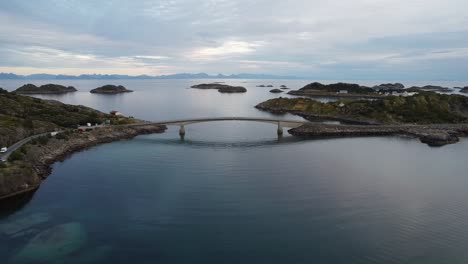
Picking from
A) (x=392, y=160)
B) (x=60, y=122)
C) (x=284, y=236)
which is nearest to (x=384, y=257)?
(x=284, y=236)

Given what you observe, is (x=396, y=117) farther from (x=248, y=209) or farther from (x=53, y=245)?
(x=53, y=245)

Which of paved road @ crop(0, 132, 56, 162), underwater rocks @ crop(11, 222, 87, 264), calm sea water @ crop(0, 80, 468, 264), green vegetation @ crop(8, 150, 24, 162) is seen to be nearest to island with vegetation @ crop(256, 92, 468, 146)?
calm sea water @ crop(0, 80, 468, 264)

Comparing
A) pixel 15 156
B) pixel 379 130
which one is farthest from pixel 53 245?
pixel 379 130

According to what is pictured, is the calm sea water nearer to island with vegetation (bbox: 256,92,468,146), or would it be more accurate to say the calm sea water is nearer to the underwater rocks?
the underwater rocks

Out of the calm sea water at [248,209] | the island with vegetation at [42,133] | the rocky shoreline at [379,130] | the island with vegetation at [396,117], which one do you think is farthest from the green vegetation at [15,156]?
the island with vegetation at [396,117]

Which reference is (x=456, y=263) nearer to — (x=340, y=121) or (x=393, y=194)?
(x=393, y=194)

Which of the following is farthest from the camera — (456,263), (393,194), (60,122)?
(60,122)

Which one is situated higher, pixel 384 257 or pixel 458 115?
pixel 458 115
